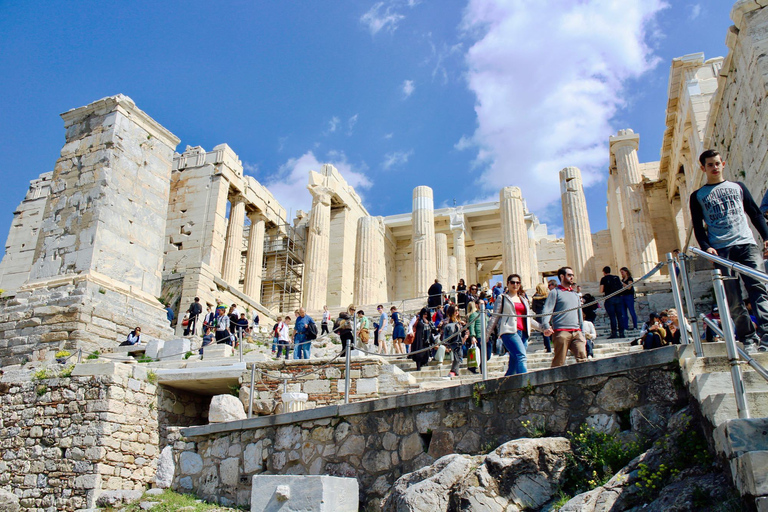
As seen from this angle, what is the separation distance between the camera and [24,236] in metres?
32.6

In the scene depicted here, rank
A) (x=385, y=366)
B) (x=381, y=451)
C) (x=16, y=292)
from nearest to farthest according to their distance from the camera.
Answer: (x=381, y=451), (x=385, y=366), (x=16, y=292)

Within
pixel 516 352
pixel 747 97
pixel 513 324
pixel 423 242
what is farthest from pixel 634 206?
pixel 516 352

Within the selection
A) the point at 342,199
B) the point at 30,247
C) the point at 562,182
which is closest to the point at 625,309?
the point at 562,182

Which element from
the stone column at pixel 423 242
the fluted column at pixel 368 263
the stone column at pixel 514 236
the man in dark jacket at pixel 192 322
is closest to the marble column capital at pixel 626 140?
the stone column at pixel 514 236

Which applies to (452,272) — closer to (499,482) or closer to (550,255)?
(550,255)

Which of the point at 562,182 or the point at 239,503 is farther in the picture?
the point at 562,182

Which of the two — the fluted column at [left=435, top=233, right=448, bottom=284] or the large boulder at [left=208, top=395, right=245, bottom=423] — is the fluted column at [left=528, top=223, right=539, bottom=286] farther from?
the large boulder at [left=208, top=395, right=245, bottom=423]

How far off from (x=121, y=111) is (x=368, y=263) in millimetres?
14870

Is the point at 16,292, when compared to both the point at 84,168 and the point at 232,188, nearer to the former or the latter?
the point at 84,168

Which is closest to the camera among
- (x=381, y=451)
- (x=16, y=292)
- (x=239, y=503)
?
(x=381, y=451)

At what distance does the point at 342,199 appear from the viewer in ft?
105

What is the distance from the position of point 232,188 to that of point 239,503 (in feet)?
76.3

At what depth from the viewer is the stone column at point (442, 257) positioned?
31881 mm

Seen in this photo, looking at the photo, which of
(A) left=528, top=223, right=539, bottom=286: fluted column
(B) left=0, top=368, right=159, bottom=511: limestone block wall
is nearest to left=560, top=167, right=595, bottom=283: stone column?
(A) left=528, top=223, right=539, bottom=286: fluted column
